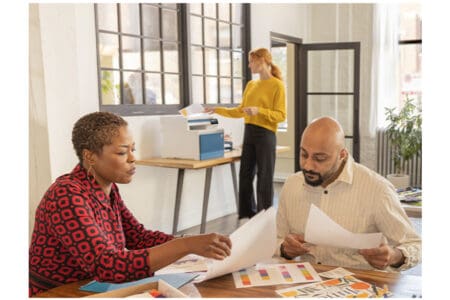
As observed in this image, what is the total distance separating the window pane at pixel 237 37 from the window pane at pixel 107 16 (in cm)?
185

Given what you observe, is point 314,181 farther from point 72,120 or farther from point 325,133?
point 72,120

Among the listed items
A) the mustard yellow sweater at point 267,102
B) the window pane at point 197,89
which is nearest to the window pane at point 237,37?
the window pane at point 197,89

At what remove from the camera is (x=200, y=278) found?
140 centimetres

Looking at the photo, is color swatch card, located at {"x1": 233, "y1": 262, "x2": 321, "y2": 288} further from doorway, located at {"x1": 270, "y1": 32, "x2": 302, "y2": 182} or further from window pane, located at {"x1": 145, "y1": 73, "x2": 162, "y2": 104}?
doorway, located at {"x1": 270, "y1": 32, "x2": 302, "y2": 182}

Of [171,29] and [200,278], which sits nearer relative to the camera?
[200,278]

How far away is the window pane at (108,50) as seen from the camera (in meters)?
4.04

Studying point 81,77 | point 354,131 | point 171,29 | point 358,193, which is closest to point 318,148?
point 358,193

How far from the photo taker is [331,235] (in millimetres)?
1516

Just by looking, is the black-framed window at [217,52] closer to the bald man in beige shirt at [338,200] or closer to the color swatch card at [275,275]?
the bald man in beige shirt at [338,200]

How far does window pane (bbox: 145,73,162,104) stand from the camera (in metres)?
4.53

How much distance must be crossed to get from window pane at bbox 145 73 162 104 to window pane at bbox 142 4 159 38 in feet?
1.23

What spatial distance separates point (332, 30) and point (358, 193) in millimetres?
5915

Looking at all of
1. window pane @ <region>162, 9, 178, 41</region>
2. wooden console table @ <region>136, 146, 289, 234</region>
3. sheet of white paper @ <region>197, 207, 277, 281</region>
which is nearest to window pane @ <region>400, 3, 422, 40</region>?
wooden console table @ <region>136, 146, 289, 234</region>

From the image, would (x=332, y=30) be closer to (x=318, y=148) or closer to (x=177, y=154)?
(x=177, y=154)
